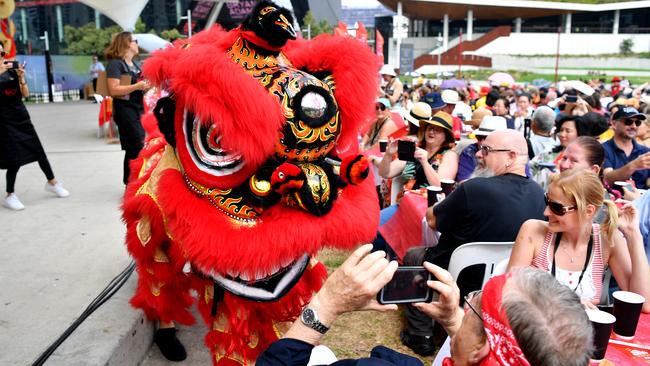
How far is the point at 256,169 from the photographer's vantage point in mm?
2100

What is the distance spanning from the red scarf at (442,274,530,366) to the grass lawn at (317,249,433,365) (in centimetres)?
185

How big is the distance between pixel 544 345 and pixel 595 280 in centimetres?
159

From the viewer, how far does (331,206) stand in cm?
214

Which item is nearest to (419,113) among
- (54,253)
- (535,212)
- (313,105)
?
(535,212)

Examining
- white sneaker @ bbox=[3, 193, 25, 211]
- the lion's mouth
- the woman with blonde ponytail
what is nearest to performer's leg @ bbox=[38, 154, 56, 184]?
white sneaker @ bbox=[3, 193, 25, 211]

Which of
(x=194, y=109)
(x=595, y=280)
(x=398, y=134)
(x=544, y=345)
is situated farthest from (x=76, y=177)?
(x=544, y=345)

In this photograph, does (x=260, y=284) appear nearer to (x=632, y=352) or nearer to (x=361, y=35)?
(x=361, y=35)

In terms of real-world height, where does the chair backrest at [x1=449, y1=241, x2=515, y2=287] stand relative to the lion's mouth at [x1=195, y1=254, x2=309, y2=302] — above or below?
below

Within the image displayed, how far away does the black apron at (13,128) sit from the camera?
4598mm

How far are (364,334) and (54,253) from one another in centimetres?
→ 235

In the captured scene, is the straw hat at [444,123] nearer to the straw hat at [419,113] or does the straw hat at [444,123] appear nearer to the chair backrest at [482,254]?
the straw hat at [419,113]

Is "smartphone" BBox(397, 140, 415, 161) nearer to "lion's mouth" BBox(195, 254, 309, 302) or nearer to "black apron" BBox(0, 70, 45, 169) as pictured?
"lion's mouth" BBox(195, 254, 309, 302)

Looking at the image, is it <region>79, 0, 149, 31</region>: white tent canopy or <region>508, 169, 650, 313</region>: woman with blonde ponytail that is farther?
<region>79, 0, 149, 31</region>: white tent canopy

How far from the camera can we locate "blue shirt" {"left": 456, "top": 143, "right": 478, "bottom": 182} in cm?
446
